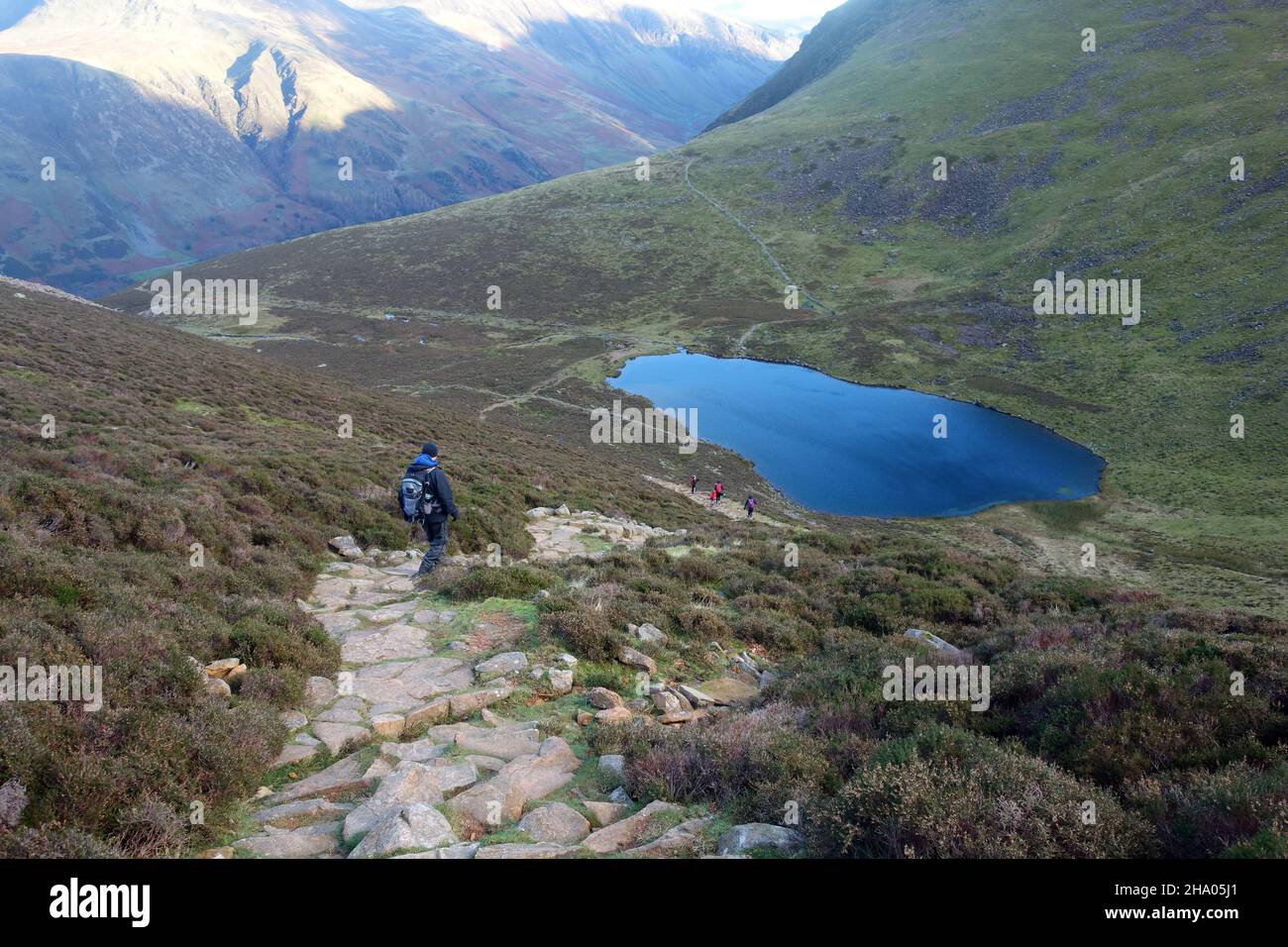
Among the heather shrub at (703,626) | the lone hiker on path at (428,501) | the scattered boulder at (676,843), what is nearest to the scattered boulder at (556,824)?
the scattered boulder at (676,843)

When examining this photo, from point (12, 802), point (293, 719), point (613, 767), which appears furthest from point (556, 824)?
point (12, 802)

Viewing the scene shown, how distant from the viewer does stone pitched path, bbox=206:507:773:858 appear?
530 centimetres

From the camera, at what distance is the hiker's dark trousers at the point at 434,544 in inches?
517

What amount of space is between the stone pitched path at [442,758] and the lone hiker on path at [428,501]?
72.5 inches

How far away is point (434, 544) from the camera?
13.4 metres

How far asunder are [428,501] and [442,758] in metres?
7.11

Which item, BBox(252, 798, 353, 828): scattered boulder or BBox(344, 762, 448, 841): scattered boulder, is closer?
BBox(344, 762, 448, 841): scattered boulder

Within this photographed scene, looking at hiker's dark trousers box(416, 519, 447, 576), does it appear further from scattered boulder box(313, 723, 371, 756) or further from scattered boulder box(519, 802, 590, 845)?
scattered boulder box(519, 802, 590, 845)

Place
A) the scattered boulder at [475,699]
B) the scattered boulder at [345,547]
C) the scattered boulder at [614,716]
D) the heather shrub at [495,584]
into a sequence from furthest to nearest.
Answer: the scattered boulder at [345,547], the heather shrub at [495,584], the scattered boulder at [475,699], the scattered boulder at [614,716]

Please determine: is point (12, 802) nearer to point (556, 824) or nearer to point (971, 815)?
point (556, 824)

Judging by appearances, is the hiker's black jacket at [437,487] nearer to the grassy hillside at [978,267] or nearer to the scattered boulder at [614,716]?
the scattered boulder at [614,716]

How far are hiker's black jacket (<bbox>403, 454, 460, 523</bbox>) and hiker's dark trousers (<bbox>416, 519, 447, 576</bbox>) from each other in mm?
103

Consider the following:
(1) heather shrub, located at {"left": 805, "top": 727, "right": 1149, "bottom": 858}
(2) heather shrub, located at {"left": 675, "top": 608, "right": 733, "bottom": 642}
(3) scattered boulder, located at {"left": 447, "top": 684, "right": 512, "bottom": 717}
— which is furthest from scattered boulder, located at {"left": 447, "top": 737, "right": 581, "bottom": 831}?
(2) heather shrub, located at {"left": 675, "top": 608, "right": 733, "bottom": 642}
